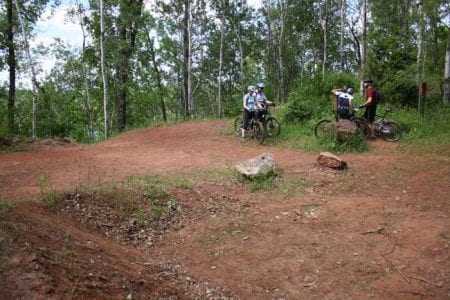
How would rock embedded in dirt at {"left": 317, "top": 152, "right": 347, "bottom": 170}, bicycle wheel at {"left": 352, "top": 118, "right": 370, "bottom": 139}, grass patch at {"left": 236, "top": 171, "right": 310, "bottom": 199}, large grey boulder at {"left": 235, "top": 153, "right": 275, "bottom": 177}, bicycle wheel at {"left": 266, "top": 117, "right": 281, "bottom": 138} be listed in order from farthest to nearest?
bicycle wheel at {"left": 266, "top": 117, "right": 281, "bottom": 138} → bicycle wheel at {"left": 352, "top": 118, "right": 370, "bottom": 139} → rock embedded in dirt at {"left": 317, "top": 152, "right": 347, "bottom": 170} → large grey boulder at {"left": 235, "top": 153, "right": 275, "bottom": 177} → grass patch at {"left": 236, "top": 171, "right": 310, "bottom": 199}

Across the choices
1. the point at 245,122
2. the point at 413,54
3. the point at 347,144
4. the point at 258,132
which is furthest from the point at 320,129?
the point at 413,54

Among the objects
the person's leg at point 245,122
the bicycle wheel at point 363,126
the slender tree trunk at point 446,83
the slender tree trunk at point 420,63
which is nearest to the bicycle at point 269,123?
the person's leg at point 245,122

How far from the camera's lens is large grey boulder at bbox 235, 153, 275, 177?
8453mm


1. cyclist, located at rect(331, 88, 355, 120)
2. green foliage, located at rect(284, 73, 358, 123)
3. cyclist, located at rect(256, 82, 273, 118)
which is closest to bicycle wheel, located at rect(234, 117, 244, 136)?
cyclist, located at rect(256, 82, 273, 118)

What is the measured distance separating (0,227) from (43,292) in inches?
56.6

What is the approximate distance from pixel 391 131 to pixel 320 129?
6.35ft

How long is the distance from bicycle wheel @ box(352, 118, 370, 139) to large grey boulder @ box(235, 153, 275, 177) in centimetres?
426

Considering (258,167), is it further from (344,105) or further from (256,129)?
(344,105)

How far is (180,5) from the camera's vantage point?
24250 mm

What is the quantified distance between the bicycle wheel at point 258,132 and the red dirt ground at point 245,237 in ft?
8.73

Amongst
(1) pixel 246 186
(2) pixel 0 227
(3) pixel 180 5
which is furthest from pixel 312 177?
(3) pixel 180 5

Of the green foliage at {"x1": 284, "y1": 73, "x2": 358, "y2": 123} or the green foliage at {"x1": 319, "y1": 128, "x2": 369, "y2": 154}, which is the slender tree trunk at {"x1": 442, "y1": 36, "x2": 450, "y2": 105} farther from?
the green foliage at {"x1": 319, "y1": 128, "x2": 369, "y2": 154}

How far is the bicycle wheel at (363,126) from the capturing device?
11.9 m

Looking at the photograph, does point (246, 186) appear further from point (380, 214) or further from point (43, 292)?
point (43, 292)
